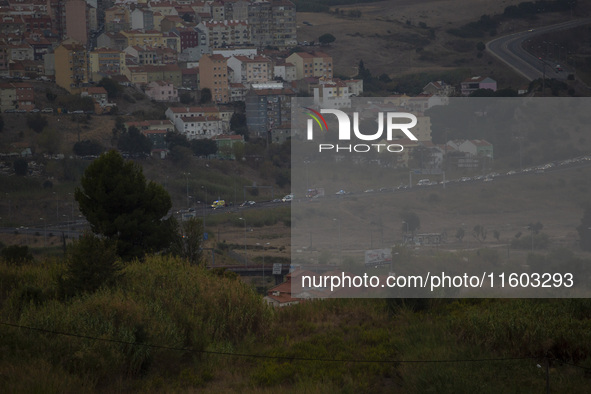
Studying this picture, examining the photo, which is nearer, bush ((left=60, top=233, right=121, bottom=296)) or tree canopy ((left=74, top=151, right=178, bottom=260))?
bush ((left=60, top=233, right=121, bottom=296))

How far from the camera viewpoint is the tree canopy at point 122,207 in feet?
27.0

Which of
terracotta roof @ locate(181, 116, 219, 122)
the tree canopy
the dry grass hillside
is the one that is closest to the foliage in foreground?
the tree canopy

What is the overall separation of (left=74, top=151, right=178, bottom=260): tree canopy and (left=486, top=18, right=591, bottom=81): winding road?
2276cm

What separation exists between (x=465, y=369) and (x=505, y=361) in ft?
1.02

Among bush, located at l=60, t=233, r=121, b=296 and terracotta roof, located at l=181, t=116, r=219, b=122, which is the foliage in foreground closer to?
bush, located at l=60, t=233, r=121, b=296

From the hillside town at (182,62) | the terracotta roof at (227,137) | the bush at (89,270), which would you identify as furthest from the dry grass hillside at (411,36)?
the bush at (89,270)

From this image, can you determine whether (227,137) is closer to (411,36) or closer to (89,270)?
(411,36)

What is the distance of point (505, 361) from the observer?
4770 millimetres

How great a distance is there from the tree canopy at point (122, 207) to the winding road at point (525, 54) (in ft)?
74.7

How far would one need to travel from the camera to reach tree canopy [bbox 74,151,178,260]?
8.24 m

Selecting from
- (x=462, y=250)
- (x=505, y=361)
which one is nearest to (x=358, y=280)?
(x=462, y=250)

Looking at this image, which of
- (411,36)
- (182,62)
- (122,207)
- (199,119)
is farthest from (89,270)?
(411,36)

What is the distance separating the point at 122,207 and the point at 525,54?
28.1 meters

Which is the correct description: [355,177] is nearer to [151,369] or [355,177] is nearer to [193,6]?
[151,369]
